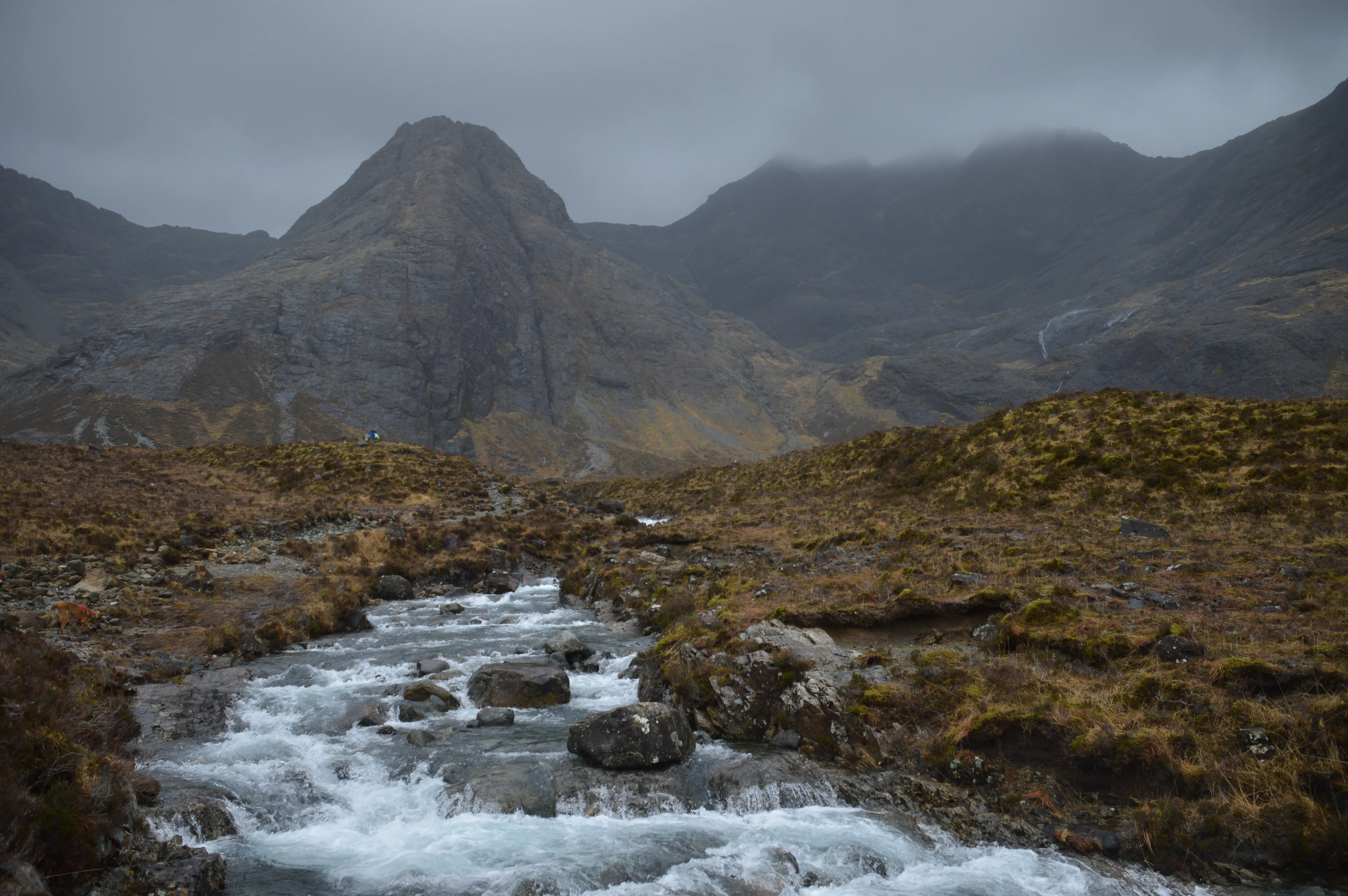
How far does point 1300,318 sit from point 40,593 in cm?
23953

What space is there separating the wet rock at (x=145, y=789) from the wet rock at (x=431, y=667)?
8090 mm

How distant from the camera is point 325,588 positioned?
26.1m

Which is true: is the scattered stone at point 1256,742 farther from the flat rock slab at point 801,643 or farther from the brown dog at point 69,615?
the brown dog at point 69,615

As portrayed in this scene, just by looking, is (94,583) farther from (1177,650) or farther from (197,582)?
(1177,650)

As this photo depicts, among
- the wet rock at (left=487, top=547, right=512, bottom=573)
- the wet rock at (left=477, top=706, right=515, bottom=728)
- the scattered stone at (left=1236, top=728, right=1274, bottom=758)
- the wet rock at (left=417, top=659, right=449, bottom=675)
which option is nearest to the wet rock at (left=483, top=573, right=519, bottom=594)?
the wet rock at (left=487, top=547, right=512, bottom=573)

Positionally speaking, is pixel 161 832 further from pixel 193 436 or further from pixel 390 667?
pixel 193 436

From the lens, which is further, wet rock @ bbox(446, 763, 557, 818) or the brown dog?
the brown dog

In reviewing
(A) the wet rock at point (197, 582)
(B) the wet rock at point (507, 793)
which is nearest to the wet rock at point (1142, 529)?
(B) the wet rock at point (507, 793)

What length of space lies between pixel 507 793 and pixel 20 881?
6.63m

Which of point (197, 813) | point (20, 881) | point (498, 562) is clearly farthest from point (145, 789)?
point (498, 562)

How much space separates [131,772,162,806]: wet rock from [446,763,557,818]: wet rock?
440 cm

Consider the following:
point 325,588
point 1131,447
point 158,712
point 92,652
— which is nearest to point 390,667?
point 158,712

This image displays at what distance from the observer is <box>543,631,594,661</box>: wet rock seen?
19.9m

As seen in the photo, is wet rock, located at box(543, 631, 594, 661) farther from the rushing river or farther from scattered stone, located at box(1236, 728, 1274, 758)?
scattered stone, located at box(1236, 728, 1274, 758)
